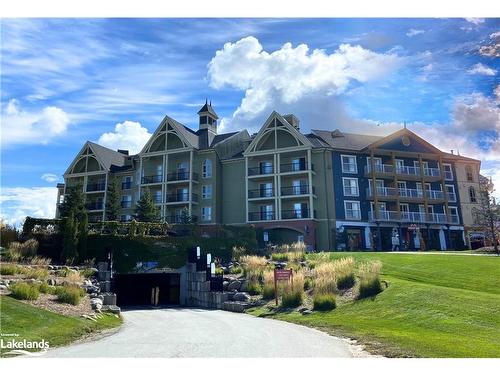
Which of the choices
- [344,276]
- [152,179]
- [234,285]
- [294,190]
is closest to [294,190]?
[294,190]

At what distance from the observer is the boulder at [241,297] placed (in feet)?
65.5

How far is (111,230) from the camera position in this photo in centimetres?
2688

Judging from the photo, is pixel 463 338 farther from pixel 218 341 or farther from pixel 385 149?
pixel 385 149

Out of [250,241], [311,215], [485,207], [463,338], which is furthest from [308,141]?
[463,338]

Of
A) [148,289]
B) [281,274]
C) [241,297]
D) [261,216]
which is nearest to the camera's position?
[281,274]

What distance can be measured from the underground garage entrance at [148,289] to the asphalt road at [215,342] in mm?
12625

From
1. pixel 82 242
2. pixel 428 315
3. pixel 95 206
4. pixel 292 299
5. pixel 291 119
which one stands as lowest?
pixel 428 315

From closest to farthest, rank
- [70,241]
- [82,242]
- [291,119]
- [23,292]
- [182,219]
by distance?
1. [23,292]
2. [70,241]
3. [82,242]
4. [182,219]
5. [291,119]

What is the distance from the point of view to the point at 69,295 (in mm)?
15305

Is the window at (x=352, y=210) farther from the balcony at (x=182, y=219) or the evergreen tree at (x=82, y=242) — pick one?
the evergreen tree at (x=82, y=242)

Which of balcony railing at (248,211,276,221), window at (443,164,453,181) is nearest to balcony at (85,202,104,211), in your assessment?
balcony railing at (248,211,276,221)

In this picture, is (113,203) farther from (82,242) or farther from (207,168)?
(82,242)

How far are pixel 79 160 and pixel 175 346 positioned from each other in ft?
136

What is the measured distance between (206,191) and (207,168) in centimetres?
241
